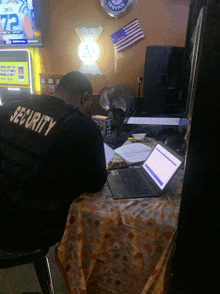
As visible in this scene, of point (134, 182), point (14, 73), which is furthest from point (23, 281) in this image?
point (14, 73)

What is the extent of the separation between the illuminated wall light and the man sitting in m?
2.22

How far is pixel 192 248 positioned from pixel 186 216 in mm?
115

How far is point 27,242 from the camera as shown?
3.00 ft

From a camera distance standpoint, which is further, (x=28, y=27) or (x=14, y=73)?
(x=28, y=27)

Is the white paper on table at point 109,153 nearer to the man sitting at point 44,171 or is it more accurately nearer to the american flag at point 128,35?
the man sitting at point 44,171

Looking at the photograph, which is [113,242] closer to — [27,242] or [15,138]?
[27,242]

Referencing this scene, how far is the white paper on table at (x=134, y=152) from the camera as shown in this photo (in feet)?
4.41

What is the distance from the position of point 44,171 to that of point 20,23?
3026 millimetres

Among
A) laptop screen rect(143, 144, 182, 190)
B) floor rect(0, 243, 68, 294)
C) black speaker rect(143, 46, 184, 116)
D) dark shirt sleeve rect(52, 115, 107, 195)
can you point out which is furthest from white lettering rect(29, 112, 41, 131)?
black speaker rect(143, 46, 184, 116)

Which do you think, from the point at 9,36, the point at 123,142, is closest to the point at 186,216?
the point at 123,142

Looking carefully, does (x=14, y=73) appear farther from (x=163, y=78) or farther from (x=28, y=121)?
(x=28, y=121)

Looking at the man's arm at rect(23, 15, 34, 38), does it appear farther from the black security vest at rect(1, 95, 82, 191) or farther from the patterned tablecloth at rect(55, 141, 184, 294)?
the patterned tablecloth at rect(55, 141, 184, 294)

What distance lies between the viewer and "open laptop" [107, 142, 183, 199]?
97 centimetres

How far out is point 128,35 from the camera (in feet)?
8.91
